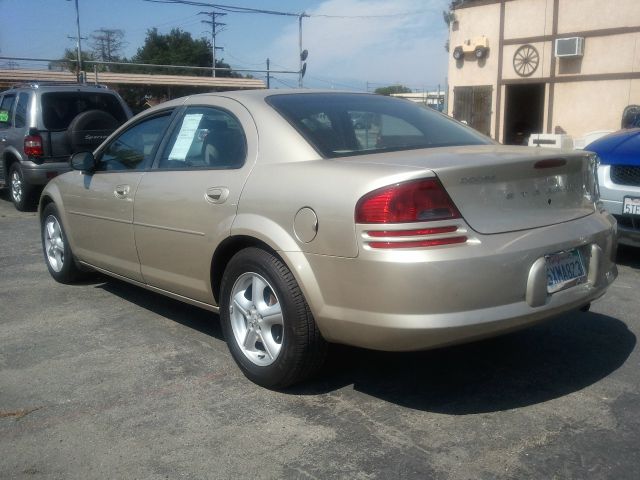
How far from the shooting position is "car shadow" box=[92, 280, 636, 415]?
345 cm

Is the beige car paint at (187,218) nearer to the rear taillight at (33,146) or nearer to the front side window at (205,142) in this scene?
the front side window at (205,142)

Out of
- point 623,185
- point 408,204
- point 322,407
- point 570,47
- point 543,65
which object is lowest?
point 322,407

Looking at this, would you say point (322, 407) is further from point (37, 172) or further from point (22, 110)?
point (22, 110)

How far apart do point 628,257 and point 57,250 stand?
513 cm

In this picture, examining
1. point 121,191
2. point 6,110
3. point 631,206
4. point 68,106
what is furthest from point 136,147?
point 6,110

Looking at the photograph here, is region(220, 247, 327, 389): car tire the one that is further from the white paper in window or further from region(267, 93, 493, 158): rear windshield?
the white paper in window

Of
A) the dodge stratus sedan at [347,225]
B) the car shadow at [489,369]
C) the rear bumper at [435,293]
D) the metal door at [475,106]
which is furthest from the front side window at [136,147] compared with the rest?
the metal door at [475,106]

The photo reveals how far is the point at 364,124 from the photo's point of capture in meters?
4.03

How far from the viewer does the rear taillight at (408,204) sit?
2.95m

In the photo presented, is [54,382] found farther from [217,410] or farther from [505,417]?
[505,417]

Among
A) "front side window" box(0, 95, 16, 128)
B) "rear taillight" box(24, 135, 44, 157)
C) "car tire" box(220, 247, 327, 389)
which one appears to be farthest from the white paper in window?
"front side window" box(0, 95, 16, 128)

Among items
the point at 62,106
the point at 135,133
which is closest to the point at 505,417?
the point at 135,133

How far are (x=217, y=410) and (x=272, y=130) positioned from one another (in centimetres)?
145

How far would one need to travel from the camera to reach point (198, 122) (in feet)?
13.8
